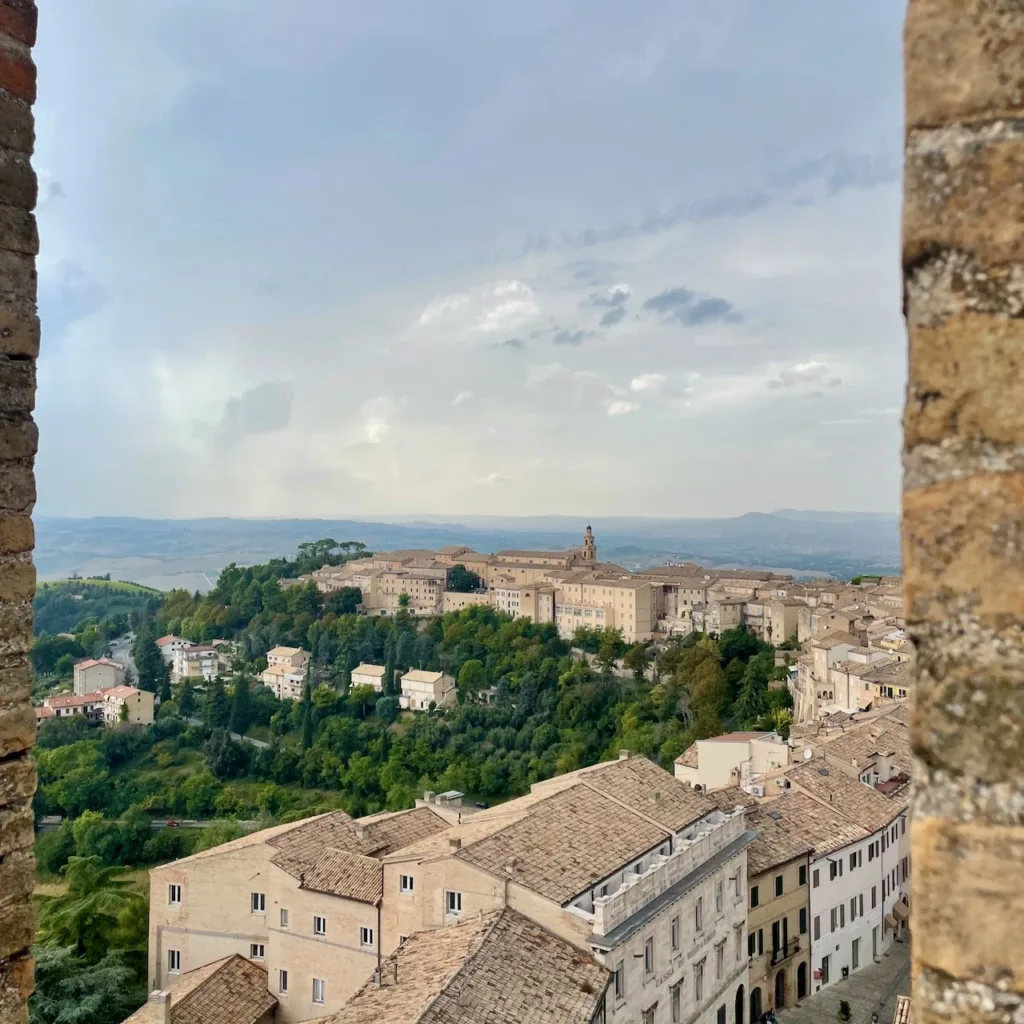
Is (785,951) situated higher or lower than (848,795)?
lower

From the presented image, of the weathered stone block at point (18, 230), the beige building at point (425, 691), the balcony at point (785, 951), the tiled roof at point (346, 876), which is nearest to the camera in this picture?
the weathered stone block at point (18, 230)

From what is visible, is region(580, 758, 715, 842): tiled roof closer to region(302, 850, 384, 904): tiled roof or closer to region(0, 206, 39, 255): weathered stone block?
region(302, 850, 384, 904): tiled roof

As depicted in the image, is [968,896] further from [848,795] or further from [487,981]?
[848,795]

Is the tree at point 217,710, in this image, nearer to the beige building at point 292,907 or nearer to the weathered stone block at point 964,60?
the beige building at point 292,907

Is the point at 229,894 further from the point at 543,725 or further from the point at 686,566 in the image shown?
the point at 686,566

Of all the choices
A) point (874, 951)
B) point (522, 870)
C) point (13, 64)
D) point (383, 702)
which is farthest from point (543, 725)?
point (13, 64)

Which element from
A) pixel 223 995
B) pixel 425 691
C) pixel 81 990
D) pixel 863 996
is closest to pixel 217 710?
pixel 425 691

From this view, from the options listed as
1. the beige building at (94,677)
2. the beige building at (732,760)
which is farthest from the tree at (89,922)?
the beige building at (94,677)
